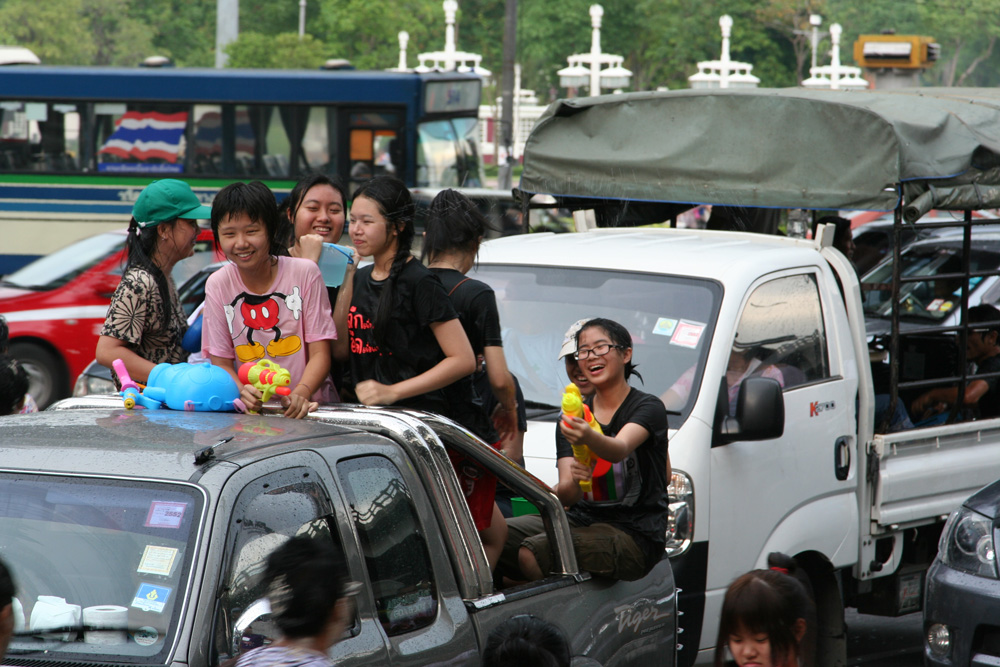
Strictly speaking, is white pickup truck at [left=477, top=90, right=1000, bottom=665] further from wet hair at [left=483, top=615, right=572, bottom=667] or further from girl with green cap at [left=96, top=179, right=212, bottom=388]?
wet hair at [left=483, top=615, right=572, bottom=667]

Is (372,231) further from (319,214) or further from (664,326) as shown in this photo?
(664,326)

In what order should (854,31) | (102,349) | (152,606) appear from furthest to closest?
(854,31), (102,349), (152,606)

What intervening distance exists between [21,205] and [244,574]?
1646 centimetres

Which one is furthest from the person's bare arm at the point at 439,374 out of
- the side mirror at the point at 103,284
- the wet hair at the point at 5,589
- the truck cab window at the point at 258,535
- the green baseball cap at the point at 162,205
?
the side mirror at the point at 103,284

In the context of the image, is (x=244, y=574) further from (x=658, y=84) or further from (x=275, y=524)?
(x=658, y=84)

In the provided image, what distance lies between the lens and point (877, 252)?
11188 mm

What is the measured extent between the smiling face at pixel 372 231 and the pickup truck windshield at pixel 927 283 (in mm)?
5540

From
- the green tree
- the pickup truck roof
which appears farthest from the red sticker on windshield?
the green tree

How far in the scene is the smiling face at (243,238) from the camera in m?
3.97

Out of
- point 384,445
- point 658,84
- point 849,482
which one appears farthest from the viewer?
point 658,84

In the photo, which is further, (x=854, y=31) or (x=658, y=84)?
(x=854, y=31)

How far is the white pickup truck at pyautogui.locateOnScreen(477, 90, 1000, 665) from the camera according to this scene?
205 inches

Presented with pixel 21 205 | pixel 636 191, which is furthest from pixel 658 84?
pixel 636 191

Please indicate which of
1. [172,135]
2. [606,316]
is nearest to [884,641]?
[606,316]
